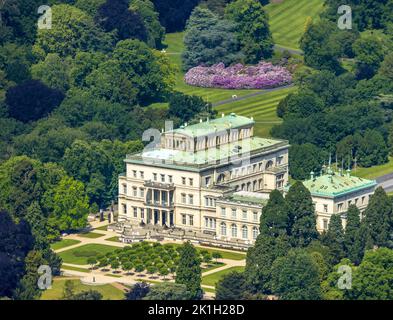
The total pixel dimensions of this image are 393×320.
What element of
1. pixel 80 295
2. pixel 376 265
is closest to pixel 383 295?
pixel 376 265
